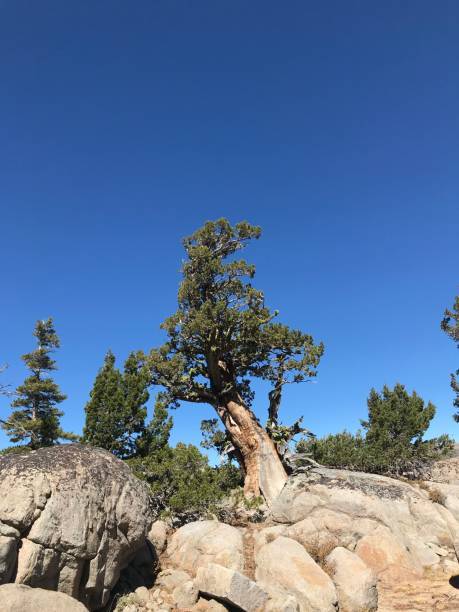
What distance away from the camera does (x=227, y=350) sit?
23.7 meters

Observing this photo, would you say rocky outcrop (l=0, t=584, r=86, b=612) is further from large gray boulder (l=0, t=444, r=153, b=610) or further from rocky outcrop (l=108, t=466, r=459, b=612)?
rocky outcrop (l=108, t=466, r=459, b=612)

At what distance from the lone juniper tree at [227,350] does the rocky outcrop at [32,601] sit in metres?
14.1

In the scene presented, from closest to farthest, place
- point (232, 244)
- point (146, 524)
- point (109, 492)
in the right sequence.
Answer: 1. point (109, 492)
2. point (146, 524)
3. point (232, 244)

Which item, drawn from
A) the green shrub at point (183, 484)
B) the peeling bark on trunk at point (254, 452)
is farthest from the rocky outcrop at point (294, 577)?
the peeling bark on trunk at point (254, 452)

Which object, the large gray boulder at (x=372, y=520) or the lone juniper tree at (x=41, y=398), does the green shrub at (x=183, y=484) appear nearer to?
the large gray boulder at (x=372, y=520)

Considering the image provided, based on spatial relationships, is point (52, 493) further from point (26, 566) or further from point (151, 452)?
point (151, 452)

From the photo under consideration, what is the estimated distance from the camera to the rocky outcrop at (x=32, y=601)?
807cm

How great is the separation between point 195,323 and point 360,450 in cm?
1427

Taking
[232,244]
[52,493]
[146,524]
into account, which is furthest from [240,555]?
[232,244]

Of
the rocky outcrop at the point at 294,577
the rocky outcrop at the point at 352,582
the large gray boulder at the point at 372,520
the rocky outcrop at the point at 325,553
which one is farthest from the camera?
the large gray boulder at the point at 372,520

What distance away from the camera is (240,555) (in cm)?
1400

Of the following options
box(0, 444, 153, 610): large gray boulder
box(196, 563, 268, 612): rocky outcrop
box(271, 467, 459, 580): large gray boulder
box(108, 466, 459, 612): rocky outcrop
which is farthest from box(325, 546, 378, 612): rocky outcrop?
box(0, 444, 153, 610): large gray boulder

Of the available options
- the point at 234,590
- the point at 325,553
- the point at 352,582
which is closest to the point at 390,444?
the point at 325,553

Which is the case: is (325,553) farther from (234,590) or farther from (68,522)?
(68,522)
